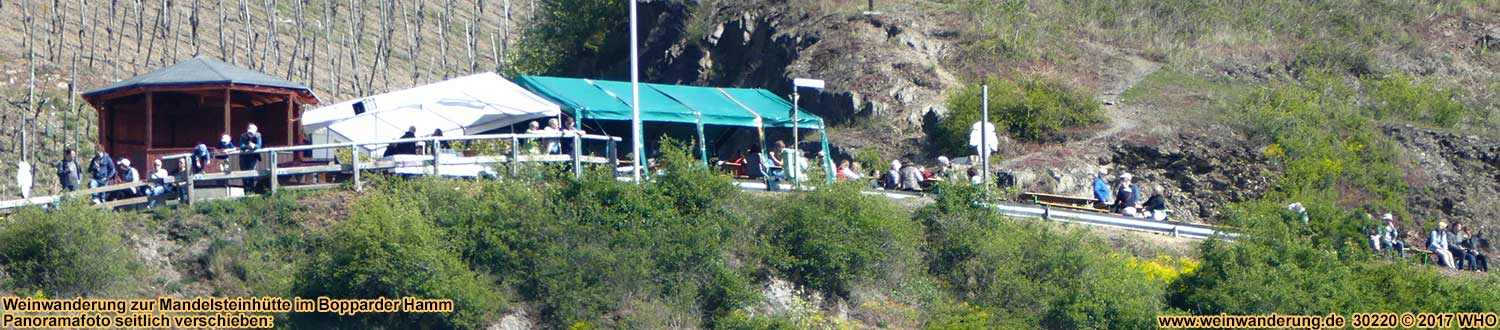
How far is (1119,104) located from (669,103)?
34.0 ft

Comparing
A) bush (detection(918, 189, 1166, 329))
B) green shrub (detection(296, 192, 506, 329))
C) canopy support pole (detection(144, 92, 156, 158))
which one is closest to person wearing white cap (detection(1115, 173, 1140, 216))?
bush (detection(918, 189, 1166, 329))

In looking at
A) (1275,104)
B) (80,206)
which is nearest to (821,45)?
(1275,104)

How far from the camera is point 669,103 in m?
34.6

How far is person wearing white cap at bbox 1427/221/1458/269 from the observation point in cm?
3228

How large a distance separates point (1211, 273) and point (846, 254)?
580 centimetres

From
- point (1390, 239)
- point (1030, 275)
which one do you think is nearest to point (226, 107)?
point (1030, 275)

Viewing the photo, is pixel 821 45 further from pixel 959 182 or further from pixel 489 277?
pixel 489 277

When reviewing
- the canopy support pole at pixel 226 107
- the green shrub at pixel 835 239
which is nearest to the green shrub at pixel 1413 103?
the green shrub at pixel 835 239

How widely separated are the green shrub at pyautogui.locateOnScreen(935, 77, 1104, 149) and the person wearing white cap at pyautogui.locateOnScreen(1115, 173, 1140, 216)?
4.31 m

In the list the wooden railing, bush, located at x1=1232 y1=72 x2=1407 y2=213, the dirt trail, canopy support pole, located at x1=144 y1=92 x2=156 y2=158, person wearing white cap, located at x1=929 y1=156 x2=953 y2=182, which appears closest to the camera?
the wooden railing

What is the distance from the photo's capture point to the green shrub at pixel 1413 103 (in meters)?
39.3

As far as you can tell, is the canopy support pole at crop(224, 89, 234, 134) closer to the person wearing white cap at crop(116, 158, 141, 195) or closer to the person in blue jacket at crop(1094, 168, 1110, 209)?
the person wearing white cap at crop(116, 158, 141, 195)

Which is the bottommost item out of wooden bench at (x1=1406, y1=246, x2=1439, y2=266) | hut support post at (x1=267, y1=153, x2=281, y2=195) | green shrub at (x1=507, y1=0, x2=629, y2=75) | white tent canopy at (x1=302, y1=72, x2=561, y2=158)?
wooden bench at (x1=1406, y1=246, x2=1439, y2=266)

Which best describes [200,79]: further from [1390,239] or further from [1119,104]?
[1390,239]
